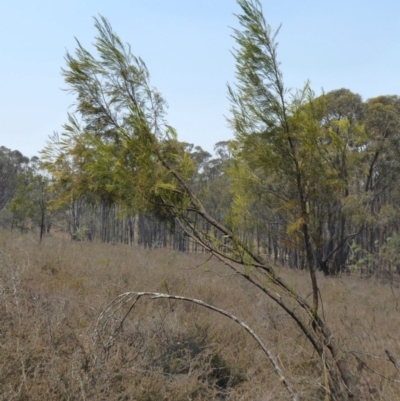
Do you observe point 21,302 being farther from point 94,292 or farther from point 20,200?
point 20,200

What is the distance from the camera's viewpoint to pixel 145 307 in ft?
19.2

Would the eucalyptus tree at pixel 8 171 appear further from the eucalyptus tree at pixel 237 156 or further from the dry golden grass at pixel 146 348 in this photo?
the eucalyptus tree at pixel 237 156

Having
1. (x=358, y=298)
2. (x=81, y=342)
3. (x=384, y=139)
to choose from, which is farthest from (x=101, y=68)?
(x=384, y=139)

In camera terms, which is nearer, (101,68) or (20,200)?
(101,68)

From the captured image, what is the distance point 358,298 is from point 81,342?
843 centimetres

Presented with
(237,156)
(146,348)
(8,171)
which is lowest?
(146,348)

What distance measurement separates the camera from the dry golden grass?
3.22 metres

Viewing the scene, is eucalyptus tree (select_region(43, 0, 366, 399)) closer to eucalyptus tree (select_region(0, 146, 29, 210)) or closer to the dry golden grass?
the dry golden grass

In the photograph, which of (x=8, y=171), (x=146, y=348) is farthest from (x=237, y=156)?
(x=8, y=171)

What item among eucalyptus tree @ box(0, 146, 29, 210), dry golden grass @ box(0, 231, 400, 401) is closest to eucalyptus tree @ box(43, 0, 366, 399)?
dry golden grass @ box(0, 231, 400, 401)

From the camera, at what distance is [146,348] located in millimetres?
4109

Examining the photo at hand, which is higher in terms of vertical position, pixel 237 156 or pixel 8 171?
pixel 8 171

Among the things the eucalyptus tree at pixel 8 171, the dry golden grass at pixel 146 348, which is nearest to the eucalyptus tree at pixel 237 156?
the dry golden grass at pixel 146 348

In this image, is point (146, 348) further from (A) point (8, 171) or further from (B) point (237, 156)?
(A) point (8, 171)
